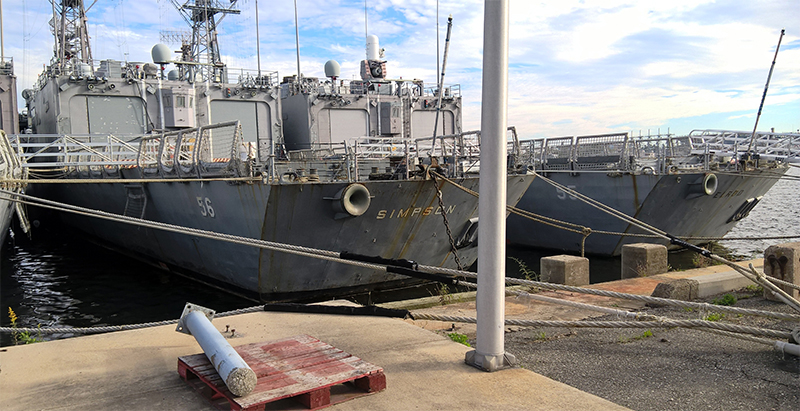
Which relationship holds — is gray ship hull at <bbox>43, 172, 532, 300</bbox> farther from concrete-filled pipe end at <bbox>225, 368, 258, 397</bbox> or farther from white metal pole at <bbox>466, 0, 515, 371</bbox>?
concrete-filled pipe end at <bbox>225, 368, 258, 397</bbox>

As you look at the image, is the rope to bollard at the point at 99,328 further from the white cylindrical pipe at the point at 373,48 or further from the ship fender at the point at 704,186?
the white cylindrical pipe at the point at 373,48

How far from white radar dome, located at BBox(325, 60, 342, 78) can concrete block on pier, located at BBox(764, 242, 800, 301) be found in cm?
1945

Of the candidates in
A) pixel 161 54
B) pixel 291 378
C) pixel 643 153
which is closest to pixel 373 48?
pixel 161 54

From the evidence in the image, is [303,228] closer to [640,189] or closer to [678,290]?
[678,290]

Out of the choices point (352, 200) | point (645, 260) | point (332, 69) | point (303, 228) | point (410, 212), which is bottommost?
point (645, 260)

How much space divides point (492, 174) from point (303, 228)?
643cm

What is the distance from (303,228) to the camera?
9.91 metres

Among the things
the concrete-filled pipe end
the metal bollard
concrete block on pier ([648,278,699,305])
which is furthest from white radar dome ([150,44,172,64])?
the concrete-filled pipe end

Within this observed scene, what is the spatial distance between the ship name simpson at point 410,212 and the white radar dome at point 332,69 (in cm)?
1392

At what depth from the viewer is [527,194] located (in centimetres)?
1906

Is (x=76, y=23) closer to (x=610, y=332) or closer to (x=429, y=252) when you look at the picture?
(x=429, y=252)

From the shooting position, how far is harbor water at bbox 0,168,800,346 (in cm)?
1088

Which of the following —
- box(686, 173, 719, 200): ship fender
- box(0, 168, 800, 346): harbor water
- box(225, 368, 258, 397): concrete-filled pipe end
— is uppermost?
box(686, 173, 719, 200): ship fender

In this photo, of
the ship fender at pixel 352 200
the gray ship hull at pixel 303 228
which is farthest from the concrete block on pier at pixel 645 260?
the ship fender at pixel 352 200
